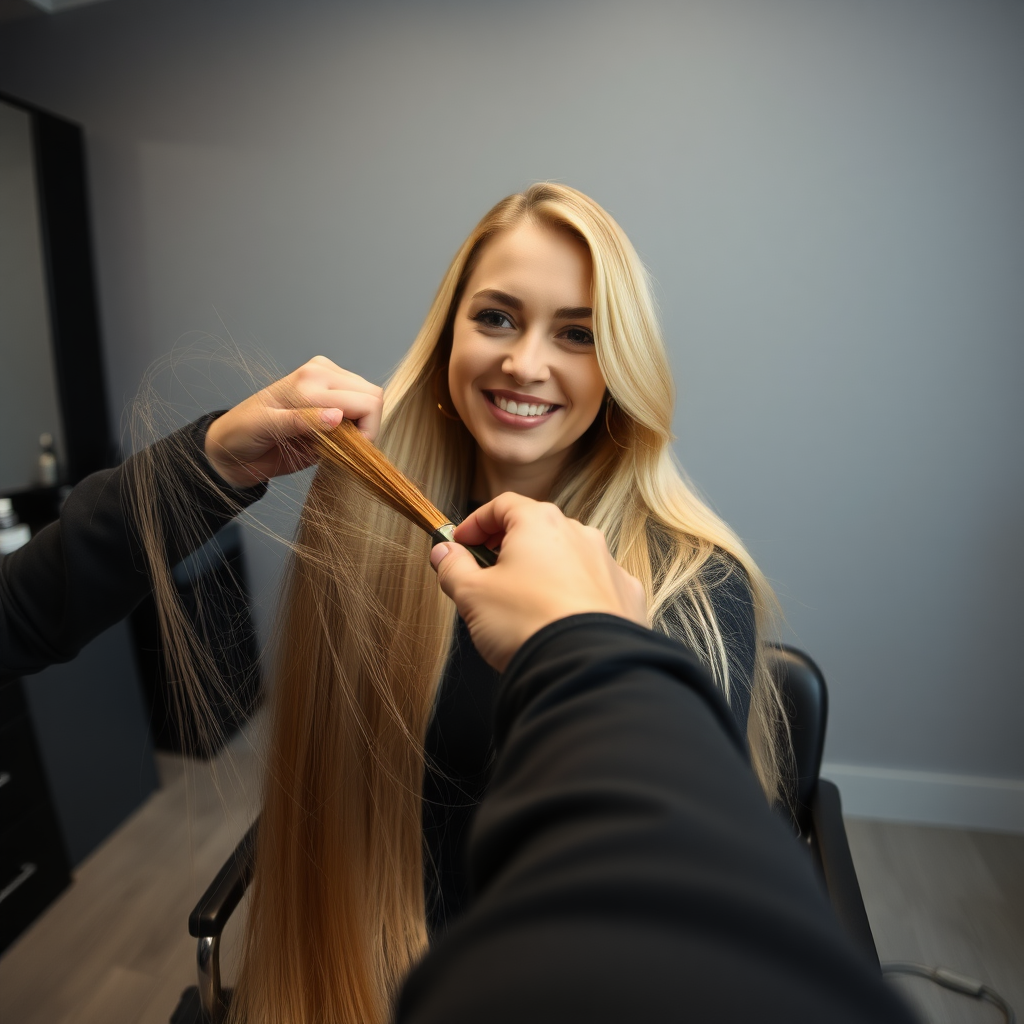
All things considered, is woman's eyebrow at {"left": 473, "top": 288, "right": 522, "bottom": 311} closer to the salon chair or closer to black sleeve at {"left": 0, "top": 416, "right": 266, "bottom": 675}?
black sleeve at {"left": 0, "top": 416, "right": 266, "bottom": 675}

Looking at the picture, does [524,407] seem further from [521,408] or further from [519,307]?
[519,307]

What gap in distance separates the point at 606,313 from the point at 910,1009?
32.6 inches

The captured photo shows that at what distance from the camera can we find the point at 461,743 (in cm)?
93

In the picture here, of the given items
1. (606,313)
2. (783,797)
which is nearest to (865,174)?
(606,313)

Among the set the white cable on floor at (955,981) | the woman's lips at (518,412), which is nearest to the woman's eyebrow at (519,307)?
the woman's lips at (518,412)

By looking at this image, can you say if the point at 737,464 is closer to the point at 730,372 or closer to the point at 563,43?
the point at 730,372

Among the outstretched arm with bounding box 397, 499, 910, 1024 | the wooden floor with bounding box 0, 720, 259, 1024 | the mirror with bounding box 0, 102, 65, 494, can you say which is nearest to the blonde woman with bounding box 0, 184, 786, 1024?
the wooden floor with bounding box 0, 720, 259, 1024

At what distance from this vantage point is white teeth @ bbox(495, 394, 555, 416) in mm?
986

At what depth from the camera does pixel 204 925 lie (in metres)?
0.80

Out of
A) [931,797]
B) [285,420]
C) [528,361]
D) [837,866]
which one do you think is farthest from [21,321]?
[931,797]

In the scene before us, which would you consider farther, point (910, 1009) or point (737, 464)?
point (737, 464)

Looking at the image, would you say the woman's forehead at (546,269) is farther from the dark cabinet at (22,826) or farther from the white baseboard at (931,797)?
the white baseboard at (931,797)

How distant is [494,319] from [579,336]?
5.3 inches

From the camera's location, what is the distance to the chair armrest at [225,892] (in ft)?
2.63
